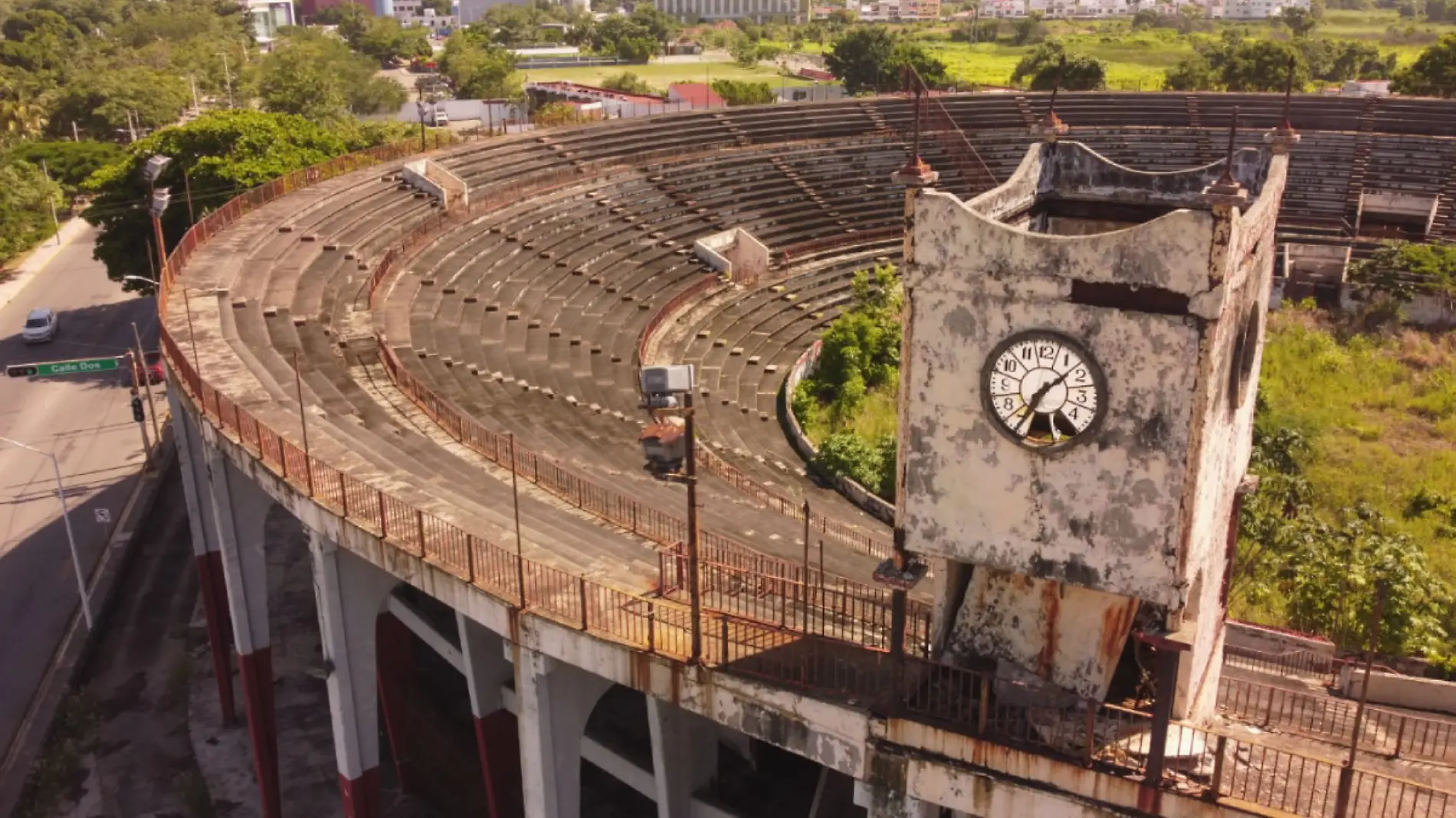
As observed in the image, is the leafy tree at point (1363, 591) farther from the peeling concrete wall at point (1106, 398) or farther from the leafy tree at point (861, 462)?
the peeling concrete wall at point (1106, 398)

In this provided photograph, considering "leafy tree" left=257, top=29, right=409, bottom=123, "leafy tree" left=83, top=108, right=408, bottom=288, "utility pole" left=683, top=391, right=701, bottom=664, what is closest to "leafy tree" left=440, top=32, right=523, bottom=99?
"leafy tree" left=257, top=29, right=409, bottom=123

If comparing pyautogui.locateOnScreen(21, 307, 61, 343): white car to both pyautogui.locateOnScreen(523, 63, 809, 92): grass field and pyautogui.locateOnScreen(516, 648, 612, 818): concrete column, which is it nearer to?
pyautogui.locateOnScreen(516, 648, 612, 818): concrete column

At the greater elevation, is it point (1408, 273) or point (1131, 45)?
point (1131, 45)

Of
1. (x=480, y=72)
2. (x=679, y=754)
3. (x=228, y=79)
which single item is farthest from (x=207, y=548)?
(x=228, y=79)

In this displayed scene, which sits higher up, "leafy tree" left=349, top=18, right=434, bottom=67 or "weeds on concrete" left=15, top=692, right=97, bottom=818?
"leafy tree" left=349, top=18, right=434, bottom=67

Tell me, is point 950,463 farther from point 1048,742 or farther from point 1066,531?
point 1048,742

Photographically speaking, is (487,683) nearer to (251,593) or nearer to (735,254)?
(251,593)
